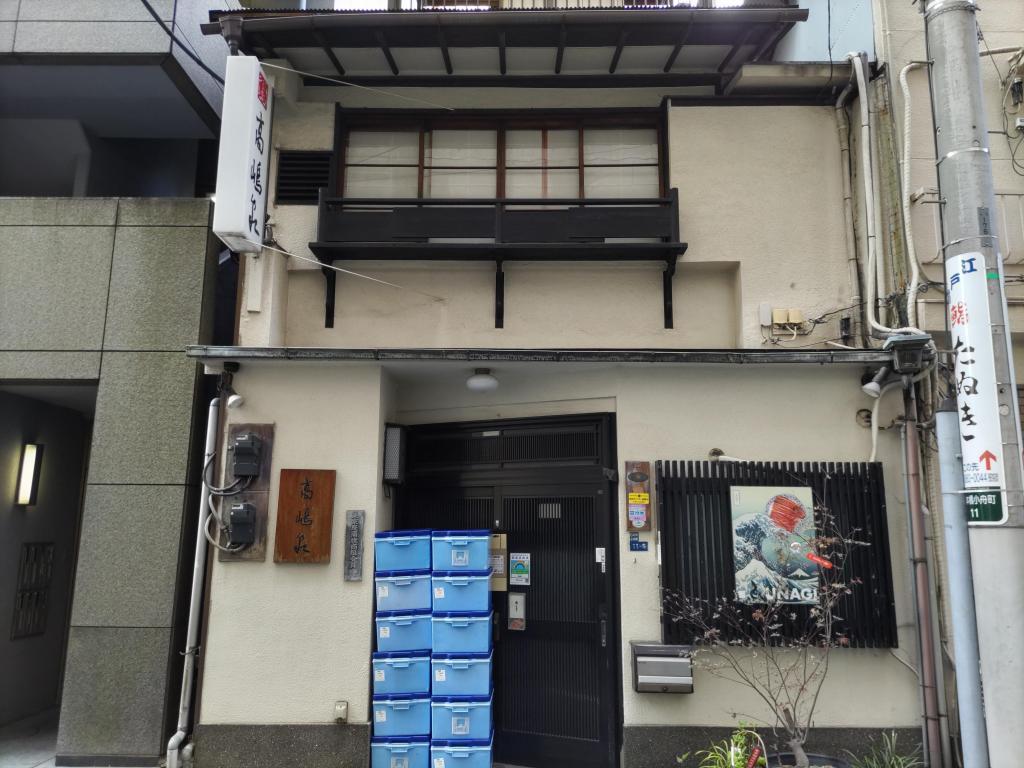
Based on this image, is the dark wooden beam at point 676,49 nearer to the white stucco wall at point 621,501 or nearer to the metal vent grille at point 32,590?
the white stucco wall at point 621,501

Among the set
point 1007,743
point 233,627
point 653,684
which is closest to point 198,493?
point 233,627

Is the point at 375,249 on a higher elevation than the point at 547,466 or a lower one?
higher

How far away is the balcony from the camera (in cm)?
792

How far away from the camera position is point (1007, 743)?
480 centimetres

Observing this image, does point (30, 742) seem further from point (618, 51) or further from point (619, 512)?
point (618, 51)

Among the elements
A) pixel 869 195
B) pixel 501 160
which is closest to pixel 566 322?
pixel 501 160

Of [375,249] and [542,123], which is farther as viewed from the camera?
[542,123]

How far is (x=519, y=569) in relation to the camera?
781 centimetres

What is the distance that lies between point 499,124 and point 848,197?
13.9 feet

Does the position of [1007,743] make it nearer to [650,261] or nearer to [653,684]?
[653,684]

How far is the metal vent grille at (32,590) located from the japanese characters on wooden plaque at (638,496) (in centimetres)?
803

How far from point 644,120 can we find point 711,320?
2656 millimetres

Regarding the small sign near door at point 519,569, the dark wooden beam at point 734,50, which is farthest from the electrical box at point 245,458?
the dark wooden beam at point 734,50

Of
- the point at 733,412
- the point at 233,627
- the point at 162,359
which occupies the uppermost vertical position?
the point at 162,359
